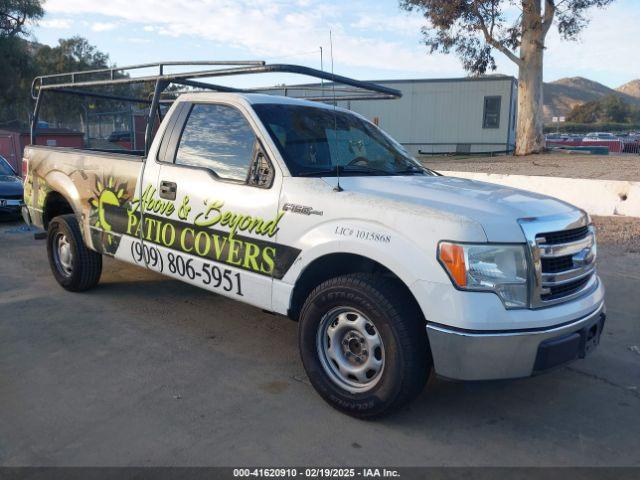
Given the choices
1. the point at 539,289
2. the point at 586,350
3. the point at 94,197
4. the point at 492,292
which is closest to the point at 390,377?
the point at 492,292

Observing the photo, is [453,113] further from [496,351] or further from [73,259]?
[496,351]

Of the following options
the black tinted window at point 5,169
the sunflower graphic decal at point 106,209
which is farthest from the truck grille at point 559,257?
the black tinted window at point 5,169

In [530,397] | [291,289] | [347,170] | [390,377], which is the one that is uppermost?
[347,170]

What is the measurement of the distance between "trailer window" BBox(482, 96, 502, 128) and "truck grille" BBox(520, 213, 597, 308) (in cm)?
2613

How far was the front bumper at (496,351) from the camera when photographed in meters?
2.94

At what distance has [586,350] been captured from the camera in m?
3.28

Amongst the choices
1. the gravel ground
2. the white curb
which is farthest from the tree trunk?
the gravel ground

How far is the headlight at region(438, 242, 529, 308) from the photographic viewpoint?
A: 2.97 meters

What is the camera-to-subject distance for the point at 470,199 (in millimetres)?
3414

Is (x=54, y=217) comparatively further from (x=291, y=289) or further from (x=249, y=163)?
(x=291, y=289)

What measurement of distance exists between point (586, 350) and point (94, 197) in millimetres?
4237

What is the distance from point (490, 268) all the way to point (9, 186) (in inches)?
376

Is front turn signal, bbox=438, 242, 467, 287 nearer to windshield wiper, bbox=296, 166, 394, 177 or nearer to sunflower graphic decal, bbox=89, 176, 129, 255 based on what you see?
windshield wiper, bbox=296, 166, 394, 177

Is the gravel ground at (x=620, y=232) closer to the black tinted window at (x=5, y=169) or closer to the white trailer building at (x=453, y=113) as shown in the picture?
the black tinted window at (x=5, y=169)
